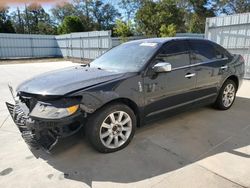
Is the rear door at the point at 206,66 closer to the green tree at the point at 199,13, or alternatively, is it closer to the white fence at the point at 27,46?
the white fence at the point at 27,46

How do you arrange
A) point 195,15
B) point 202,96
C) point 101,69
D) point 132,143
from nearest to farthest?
point 132,143
point 101,69
point 202,96
point 195,15

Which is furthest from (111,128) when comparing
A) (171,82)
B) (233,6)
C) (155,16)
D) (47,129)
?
(233,6)

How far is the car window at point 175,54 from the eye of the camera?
337 cm

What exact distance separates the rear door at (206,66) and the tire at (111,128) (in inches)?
61.9

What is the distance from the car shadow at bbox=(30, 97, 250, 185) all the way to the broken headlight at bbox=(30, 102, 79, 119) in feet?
2.28

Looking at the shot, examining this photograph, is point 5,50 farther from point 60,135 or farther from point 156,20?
point 60,135

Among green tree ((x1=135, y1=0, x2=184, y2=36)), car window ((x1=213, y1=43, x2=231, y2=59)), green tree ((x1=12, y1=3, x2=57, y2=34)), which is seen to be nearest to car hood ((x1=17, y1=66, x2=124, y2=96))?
car window ((x1=213, y1=43, x2=231, y2=59))

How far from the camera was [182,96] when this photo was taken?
11.8 feet

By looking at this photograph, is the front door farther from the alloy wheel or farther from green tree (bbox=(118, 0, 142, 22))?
green tree (bbox=(118, 0, 142, 22))

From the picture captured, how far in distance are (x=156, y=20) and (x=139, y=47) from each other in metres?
20.6

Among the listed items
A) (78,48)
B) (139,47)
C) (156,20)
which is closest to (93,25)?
(156,20)

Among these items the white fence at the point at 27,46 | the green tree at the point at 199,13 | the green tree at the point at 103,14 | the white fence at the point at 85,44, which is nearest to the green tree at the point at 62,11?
the green tree at the point at 103,14

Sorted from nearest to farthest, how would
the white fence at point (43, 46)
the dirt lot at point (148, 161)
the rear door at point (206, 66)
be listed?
the dirt lot at point (148, 161) → the rear door at point (206, 66) → the white fence at point (43, 46)

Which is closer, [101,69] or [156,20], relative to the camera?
[101,69]
